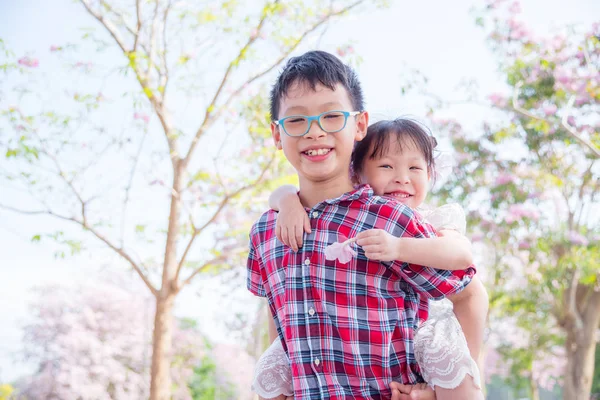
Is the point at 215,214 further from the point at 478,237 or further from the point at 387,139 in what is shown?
the point at 478,237

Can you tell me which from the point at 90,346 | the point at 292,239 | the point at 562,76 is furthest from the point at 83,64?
the point at 292,239

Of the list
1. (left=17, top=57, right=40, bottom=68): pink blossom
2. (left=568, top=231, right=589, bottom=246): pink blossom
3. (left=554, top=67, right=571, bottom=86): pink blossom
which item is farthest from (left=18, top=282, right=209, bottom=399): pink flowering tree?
(left=554, top=67, right=571, bottom=86): pink blossom

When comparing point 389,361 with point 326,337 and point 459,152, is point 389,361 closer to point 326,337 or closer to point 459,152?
point 326,337

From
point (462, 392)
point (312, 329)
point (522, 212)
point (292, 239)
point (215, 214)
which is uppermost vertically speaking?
point (522, 212)

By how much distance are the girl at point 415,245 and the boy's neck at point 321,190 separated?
0.04 m

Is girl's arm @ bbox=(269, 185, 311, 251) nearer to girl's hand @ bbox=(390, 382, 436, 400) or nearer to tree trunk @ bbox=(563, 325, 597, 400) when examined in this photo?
girl's hand @ bbox=(390, 382, 436, 400)

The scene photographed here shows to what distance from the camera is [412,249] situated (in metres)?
1.35

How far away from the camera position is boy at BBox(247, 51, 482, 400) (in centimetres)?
139

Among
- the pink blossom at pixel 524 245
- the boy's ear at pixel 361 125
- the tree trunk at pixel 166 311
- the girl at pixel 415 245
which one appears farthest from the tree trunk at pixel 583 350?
the boy's ear at pixel 361 125

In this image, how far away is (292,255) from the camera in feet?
4.97

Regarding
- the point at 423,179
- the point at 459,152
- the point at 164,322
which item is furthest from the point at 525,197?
the point at 423,179

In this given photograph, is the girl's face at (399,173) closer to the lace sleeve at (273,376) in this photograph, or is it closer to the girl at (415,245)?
the girl at (415,245)

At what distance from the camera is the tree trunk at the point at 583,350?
9.46 m

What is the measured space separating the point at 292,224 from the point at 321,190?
13cm
